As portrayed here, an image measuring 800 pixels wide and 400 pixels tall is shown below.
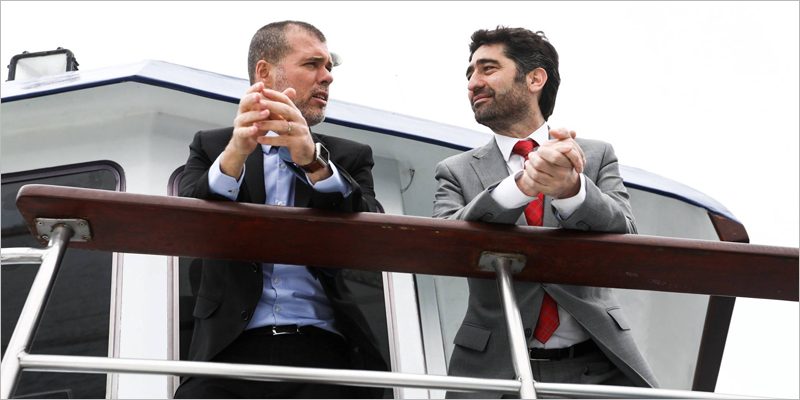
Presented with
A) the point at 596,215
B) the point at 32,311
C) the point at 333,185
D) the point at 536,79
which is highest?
the point at 536,79

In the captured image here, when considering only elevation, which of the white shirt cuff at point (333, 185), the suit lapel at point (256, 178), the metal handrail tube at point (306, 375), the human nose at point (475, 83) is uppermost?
the human nose at point (475, 83)

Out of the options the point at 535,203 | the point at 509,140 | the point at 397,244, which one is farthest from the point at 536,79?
the point at 397,244

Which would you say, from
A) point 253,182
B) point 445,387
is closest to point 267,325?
point 253,182

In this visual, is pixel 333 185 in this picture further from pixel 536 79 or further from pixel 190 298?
pixel 536 79

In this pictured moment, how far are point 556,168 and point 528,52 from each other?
1.52 meters

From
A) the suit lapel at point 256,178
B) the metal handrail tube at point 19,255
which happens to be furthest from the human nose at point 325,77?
the metal handrail tube at point 19,255

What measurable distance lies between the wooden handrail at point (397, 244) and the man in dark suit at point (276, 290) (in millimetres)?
263

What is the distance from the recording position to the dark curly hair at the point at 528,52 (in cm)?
338

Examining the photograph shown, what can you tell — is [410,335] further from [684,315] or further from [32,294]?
[32,294]

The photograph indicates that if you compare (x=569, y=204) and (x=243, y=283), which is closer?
(x=569, y=204)

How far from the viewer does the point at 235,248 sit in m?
1.82

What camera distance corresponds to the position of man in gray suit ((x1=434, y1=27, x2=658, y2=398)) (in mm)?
2053

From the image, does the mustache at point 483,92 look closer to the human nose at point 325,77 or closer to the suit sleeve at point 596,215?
the human nose at point 325,77

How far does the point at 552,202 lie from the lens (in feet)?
7.06
